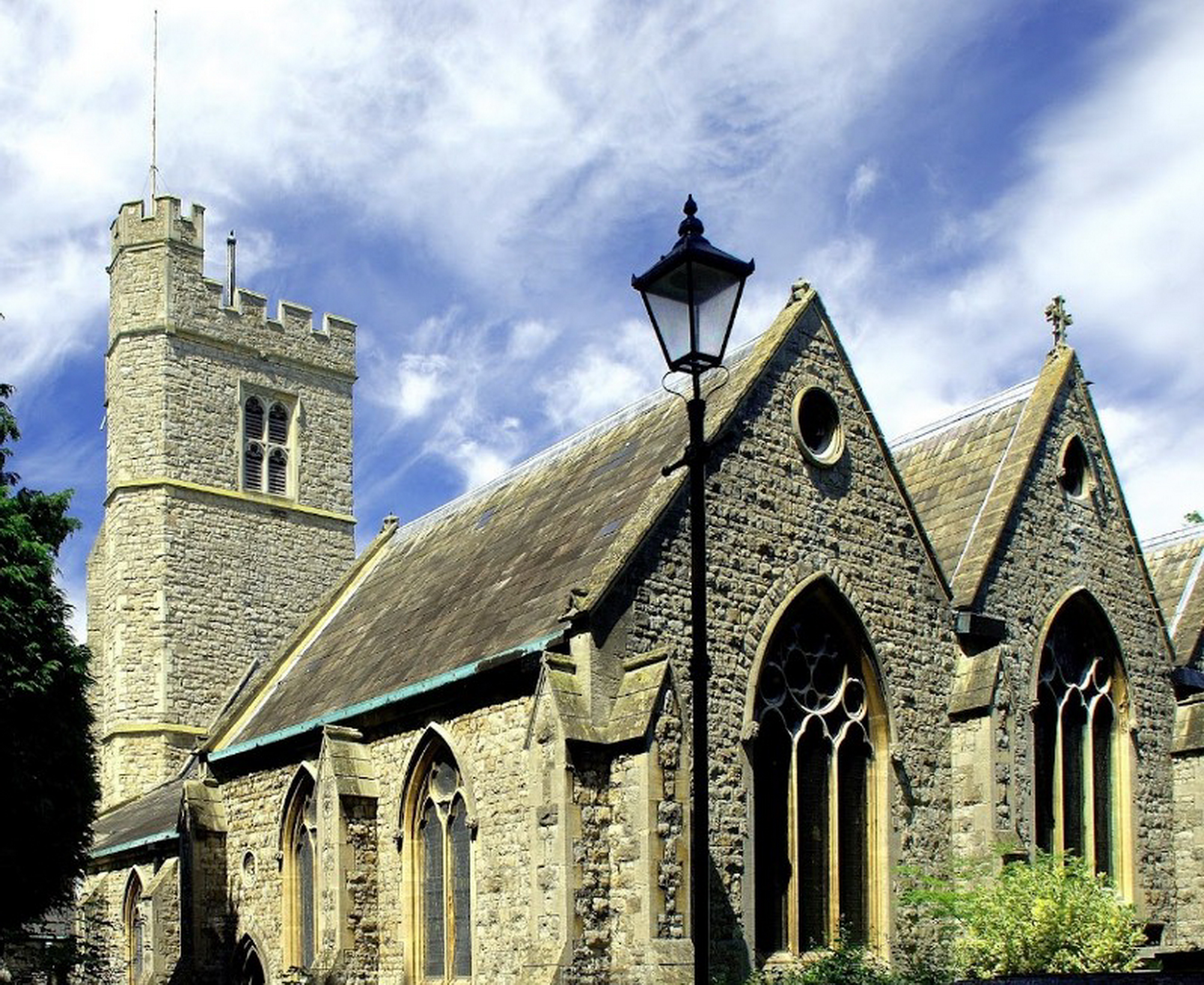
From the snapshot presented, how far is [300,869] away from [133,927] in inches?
321

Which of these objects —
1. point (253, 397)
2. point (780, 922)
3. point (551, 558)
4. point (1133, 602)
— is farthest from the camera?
point (253, 397)

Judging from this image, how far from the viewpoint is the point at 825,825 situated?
18.2 meters

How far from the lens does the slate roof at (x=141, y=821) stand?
87.9 ft

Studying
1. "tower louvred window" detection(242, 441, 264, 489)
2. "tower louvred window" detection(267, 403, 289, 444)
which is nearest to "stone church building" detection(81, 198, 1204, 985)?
"tower louvred window" detection(242, 441, 264, 489)

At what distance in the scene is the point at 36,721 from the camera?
20.6 metres

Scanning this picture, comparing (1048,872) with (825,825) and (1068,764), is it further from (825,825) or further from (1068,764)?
(1068,764)

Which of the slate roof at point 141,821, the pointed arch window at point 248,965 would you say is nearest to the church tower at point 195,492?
the slate roof at point 141,821

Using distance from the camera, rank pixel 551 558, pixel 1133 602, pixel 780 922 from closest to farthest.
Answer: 1. pixel 780 922
2. pixel 551 558
3. pixel 1133 602

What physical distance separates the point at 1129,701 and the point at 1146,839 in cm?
194

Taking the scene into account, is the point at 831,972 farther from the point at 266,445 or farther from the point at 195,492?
the point at 266,445

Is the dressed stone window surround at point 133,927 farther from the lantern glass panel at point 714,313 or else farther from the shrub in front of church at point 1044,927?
the lantern glass panel at point 714,313

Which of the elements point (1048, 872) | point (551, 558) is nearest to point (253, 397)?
point (551, 558)

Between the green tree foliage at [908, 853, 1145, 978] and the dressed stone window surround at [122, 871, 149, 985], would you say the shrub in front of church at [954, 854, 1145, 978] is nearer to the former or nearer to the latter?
the green tree foliage at [908, 853, 1145, 978]

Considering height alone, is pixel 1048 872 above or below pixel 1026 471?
below
